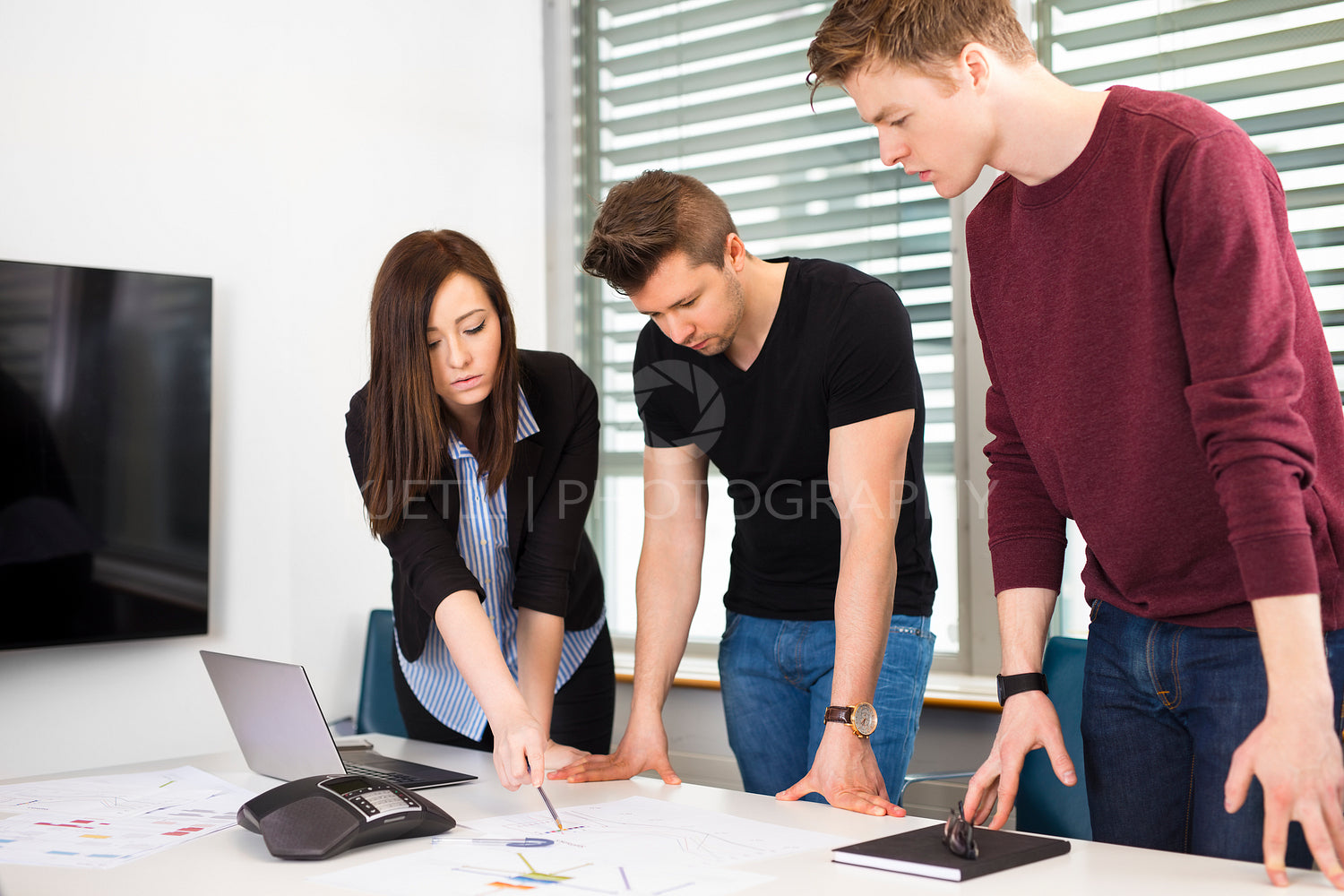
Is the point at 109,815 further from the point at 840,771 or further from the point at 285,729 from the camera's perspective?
the point at 840,771

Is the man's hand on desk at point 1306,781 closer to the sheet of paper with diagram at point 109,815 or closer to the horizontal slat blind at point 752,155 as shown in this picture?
the sheet of paper with diagram at point 109,815

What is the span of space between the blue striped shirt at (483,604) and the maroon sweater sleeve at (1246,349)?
3.54 ft

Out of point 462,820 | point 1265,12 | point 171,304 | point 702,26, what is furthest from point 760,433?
point 702,26

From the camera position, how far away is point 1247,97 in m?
2.45

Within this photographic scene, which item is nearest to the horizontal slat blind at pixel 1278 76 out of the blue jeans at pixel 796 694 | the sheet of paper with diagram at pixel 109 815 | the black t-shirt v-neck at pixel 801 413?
the black t-shirt v-neck at pixel 801 413

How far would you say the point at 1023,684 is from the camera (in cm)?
128

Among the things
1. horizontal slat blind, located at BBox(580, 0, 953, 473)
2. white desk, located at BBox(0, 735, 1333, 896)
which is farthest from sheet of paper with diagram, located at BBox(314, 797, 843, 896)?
horizontal slat blind, located at BBox(580, 0, 953, 473)

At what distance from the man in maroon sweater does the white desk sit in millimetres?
88

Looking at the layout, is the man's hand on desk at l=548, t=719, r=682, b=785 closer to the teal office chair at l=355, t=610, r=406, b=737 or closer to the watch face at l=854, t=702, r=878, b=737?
the watch face at l=854, t=702, r=878, b=737

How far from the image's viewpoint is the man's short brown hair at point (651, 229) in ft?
5.29

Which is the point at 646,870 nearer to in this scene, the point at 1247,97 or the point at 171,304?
the point at 171,304

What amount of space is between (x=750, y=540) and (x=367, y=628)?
1.46 m

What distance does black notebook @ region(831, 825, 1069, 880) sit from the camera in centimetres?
102

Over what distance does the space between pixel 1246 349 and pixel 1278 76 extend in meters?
1.79
